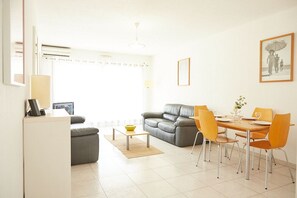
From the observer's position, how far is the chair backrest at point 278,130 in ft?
8.15

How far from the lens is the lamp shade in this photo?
98.0 inches

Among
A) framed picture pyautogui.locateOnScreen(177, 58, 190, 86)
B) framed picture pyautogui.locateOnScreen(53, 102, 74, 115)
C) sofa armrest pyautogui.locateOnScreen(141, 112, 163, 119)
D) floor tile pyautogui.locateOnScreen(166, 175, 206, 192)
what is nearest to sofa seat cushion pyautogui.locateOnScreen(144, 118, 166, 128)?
sofa armrest pyautogui.locateOnScreen(141, 112, 163, 119)

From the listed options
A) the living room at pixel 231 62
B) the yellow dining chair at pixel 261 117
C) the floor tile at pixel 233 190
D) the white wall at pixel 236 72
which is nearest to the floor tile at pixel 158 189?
the living room at pixel 231 62

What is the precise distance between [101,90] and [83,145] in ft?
11.8

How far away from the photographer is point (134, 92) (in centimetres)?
712

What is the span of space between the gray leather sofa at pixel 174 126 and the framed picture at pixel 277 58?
69.5 inches

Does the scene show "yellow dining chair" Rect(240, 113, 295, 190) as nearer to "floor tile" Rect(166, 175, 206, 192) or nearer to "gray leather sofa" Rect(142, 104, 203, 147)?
"floor tile" Rect(166, 175, 206, 192)

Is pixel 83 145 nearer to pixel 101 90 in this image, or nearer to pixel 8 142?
pixel 8 142

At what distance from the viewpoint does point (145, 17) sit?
360 centimetres

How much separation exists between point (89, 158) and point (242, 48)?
360 cm

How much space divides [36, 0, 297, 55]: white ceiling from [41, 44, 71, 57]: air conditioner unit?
0.57 meters

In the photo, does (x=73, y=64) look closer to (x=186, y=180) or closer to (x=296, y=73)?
(x=186, y=180)

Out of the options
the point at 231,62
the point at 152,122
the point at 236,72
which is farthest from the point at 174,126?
the point at 231,62

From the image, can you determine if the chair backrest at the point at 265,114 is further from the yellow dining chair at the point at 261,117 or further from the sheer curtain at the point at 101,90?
the sheer curtain at the point at 101,90
